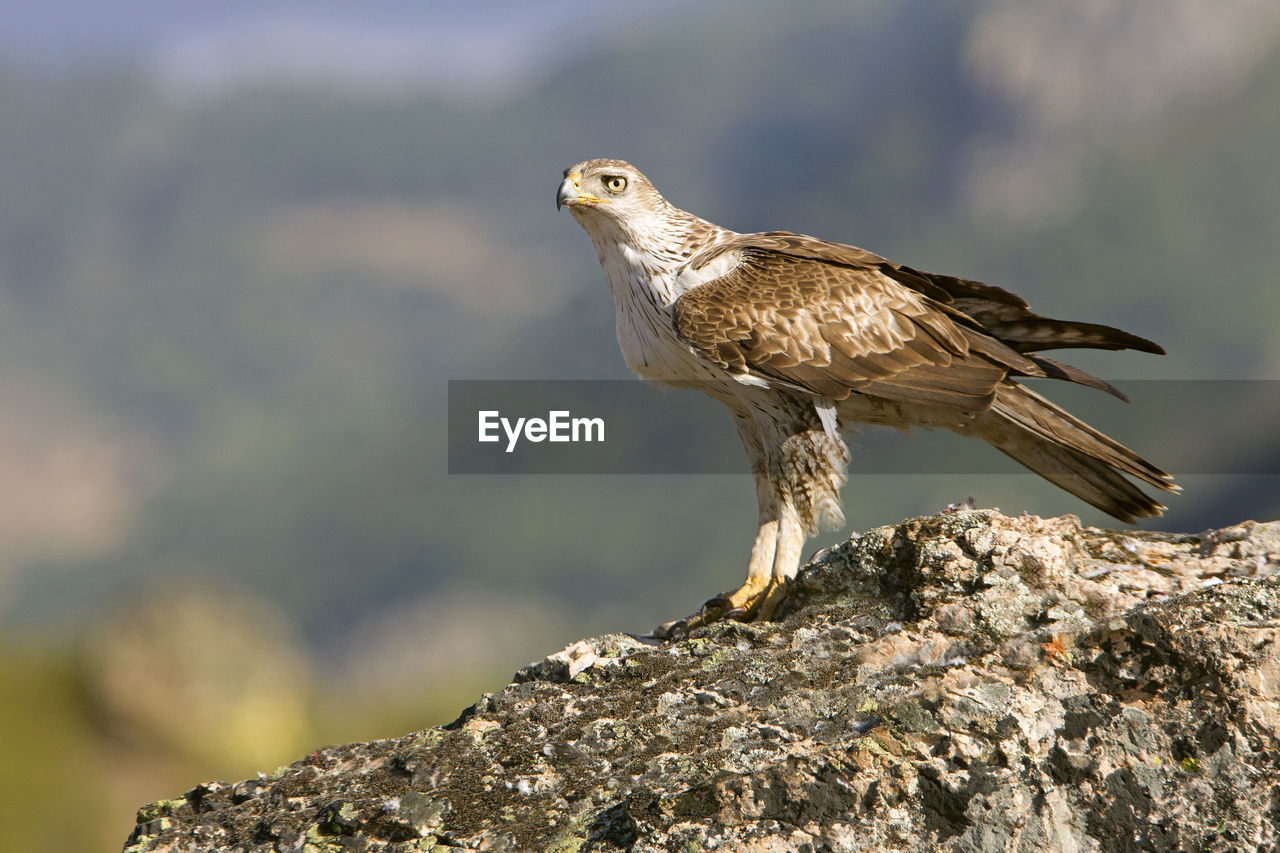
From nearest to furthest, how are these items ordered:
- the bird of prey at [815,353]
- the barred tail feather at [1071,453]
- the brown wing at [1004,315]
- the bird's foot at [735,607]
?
the bird's foot at [735,607]
the barred tail feather at [1071,453]
the bird of prey at [815,353]
the brown wing at [1004,315]

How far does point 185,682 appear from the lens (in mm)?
13922

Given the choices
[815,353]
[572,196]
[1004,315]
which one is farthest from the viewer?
[572,196]

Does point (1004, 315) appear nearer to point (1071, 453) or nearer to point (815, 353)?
point (1071, 453)

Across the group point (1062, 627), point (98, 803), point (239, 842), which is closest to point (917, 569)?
point (1062, 627)

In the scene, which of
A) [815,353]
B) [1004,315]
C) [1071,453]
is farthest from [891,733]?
[1004,315]

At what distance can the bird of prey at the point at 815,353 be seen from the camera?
703 centimetres

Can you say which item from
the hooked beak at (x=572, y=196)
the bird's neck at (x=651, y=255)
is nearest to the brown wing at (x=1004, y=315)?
the bird's neck at (x=651, y=255)

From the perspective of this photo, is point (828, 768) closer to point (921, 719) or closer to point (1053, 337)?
point (921, 719)

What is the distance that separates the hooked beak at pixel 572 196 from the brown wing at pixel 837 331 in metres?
0.83

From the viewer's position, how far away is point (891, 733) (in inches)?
146

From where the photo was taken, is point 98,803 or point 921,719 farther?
point 98,803

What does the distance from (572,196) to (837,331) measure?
203 cm

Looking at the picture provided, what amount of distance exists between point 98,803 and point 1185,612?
12.5 m

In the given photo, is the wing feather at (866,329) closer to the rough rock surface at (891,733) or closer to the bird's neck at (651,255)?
the bird's neck at (651,255)
